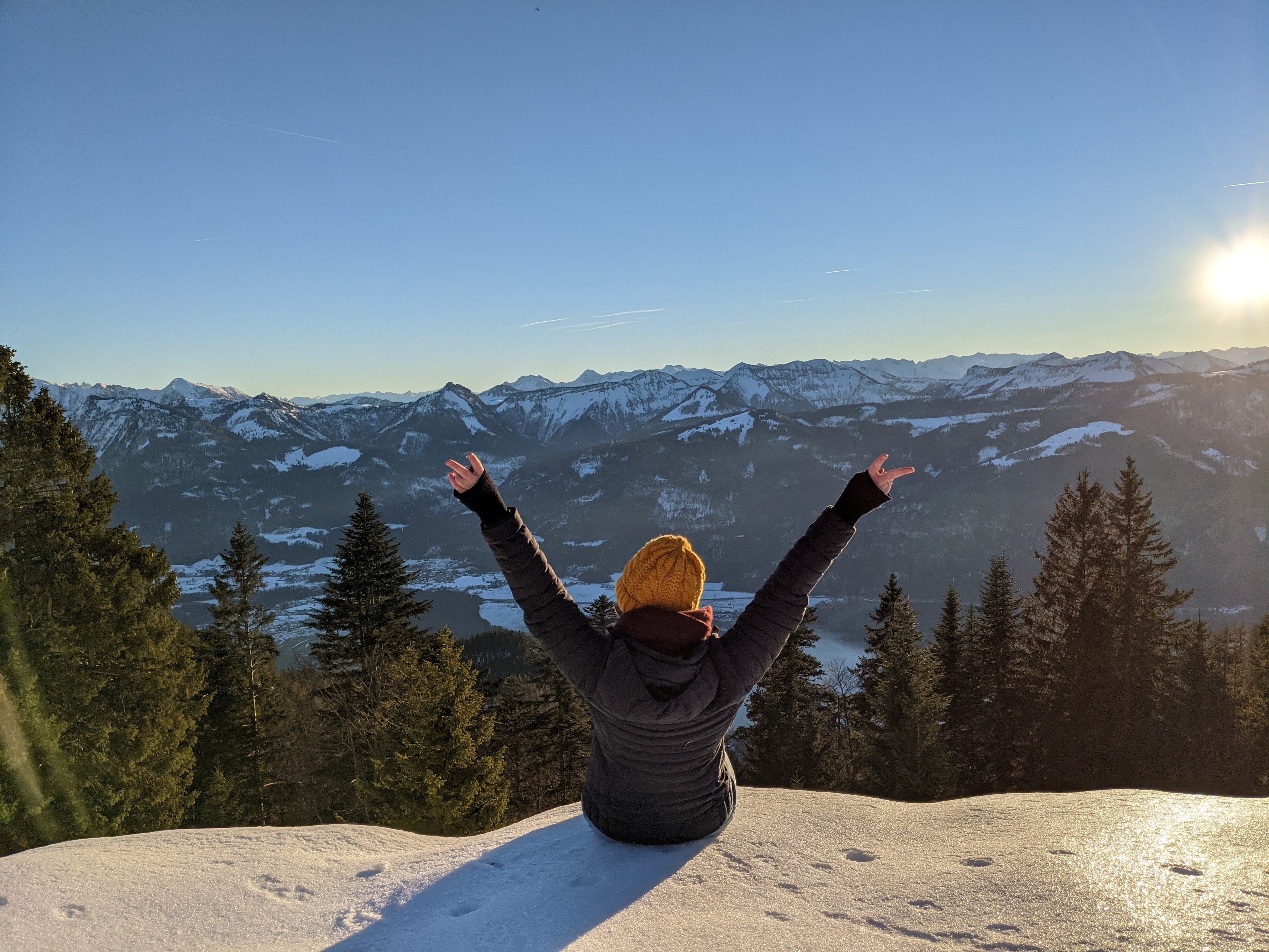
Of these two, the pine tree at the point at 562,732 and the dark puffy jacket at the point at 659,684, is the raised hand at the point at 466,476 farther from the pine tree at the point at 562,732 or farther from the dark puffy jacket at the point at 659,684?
the pine tree at the point at 562,732

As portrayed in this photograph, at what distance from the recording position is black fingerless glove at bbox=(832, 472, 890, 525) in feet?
12.5

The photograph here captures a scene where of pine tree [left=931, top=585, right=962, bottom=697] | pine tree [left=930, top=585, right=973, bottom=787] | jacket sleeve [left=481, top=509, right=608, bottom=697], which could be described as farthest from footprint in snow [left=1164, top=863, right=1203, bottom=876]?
pine tree [left=931, top=585, right=962, bottom=697]

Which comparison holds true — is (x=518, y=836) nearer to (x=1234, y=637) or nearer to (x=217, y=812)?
(x=217, y=812)

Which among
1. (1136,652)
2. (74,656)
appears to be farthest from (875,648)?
(74,656)

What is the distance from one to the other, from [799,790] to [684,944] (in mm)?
2712

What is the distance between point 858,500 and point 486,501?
2035mm

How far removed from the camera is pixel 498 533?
3.46 metres

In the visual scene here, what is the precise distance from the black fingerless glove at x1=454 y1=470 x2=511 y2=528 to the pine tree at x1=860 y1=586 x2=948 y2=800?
77.0ft

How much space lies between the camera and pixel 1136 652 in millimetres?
23969

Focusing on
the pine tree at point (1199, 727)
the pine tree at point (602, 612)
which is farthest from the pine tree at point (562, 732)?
the pine tree at point (1199, 727)

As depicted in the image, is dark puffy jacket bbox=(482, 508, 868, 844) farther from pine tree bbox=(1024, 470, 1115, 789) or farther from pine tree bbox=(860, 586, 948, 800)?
pine tree bbox=(1024, 470, 1115, 789)

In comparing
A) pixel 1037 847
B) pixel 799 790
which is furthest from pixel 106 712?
pixel 1037 847

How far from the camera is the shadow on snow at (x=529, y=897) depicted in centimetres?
341

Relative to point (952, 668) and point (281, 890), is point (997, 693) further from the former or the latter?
point (281, 890)
